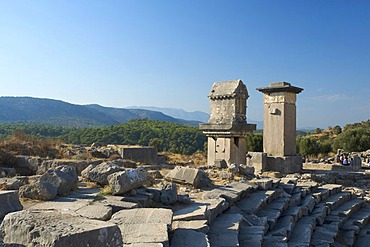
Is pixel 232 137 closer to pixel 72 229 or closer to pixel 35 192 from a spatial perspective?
pixel 35 192

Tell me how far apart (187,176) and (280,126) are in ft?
26.5

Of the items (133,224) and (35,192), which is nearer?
(133,224)

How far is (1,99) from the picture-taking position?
162375 millimetres

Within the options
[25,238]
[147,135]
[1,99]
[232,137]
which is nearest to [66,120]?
[1,99]

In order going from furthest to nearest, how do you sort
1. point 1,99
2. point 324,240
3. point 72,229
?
point 1,99 < point 324,240 < point 72,229

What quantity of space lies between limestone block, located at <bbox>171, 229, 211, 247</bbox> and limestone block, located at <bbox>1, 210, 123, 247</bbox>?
4.42ft

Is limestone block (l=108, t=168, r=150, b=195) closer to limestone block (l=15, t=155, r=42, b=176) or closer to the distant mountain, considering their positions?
limestone block (l=15, t=155, r=42, b=176)

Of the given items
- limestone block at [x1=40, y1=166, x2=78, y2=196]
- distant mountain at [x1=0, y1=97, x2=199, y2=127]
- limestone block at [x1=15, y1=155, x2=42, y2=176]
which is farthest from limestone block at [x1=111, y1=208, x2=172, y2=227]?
distant mountain at [x1=0, y1=97, x2=199, y2=127]

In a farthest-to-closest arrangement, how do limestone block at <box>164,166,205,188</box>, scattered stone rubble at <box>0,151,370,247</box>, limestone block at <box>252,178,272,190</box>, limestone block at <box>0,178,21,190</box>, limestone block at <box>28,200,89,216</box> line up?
limestone block at <box>252,178,272,190</box>
limestone block at <box>164,166,205,188</box>
limestone block at <box>0,178,21,190</box>
limestone block at <box>28,200,89,216</box>
scattered stone rubble at <box>0,151,370,247</box>

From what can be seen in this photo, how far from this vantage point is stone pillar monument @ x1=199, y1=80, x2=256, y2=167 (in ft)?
44.5

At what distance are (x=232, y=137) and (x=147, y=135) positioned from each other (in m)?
32.2

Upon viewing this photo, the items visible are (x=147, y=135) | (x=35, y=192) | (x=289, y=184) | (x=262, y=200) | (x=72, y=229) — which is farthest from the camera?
(x=147, y=135)

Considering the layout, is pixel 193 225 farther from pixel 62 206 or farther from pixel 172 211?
pixel 62 206

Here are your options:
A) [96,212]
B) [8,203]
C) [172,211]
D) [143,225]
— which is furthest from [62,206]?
[172,211]
